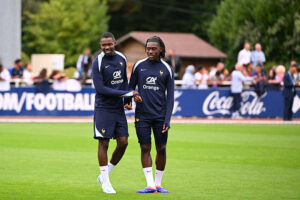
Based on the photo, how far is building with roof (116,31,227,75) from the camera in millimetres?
49344

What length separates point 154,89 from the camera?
33.3ft

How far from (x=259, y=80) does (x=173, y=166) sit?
16.5 meters

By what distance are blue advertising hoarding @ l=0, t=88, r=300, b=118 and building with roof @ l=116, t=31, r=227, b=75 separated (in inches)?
701

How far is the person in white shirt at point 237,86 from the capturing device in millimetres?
28547

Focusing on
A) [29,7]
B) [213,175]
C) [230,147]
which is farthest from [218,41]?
[213,175]

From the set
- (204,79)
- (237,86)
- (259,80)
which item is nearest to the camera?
(237,86)

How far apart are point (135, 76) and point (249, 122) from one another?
17762 mm

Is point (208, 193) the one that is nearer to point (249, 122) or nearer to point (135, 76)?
point (135, 76)

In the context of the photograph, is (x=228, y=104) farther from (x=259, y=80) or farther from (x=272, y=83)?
(x=272, y=83)

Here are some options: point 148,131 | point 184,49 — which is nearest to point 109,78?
point 148,131

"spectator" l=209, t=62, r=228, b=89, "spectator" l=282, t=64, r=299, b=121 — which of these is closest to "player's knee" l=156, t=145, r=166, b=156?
"spectator" l=282, t=64, r=299, b=121

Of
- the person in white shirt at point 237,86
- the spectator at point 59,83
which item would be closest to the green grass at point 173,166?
the spectator at point 59,83

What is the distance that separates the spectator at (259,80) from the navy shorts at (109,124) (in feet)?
64.6

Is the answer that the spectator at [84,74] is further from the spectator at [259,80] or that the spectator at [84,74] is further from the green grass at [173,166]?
the green grass at [173,166]
